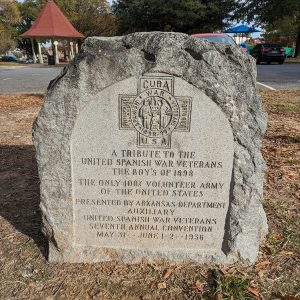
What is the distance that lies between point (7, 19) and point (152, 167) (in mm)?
48164

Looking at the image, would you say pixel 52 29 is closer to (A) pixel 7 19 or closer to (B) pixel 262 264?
(A) pixel 7 19

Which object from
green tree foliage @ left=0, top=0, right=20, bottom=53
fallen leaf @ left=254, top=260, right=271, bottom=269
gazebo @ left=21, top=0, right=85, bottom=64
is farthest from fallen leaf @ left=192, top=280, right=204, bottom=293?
green tree foliage @ left=0, top=0, right=20, bottom=53

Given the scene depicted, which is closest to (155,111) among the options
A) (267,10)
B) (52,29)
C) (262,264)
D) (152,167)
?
(152,167)

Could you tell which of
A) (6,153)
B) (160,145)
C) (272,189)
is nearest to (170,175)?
(160,145)

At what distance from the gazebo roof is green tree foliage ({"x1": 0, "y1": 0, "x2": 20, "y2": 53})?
11373mm

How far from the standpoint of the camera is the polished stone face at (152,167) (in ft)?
8.54

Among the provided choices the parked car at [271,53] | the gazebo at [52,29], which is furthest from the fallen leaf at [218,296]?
the gazebo at [52,29]

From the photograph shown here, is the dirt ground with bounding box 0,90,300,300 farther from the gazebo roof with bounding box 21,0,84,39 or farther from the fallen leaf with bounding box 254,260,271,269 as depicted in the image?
the gazebo roof with bounding box 21,0,84,39

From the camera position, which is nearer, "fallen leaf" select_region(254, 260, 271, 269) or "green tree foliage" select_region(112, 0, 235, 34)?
"fallen leaf" select_region(254, 260, 271, 269)

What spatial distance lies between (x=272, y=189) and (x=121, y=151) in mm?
2267

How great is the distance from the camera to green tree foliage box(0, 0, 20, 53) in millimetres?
42781

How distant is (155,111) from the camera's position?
263 cm

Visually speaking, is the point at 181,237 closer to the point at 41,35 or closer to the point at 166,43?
the point at 166,43

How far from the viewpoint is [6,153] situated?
5547 mm
